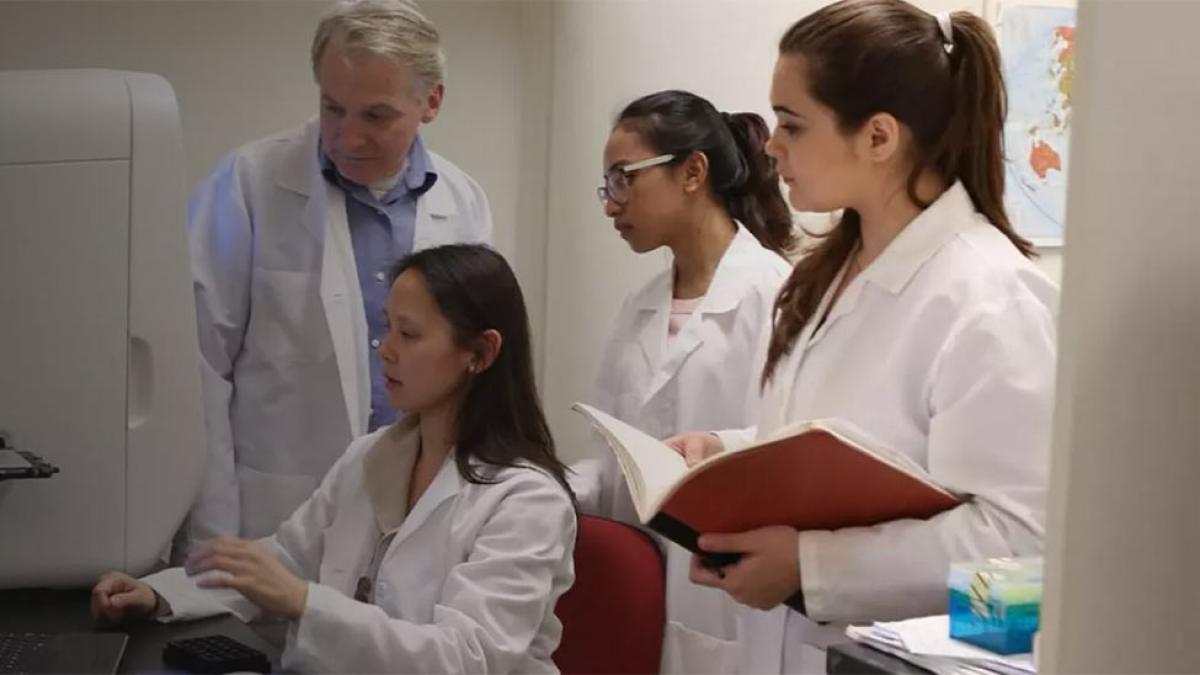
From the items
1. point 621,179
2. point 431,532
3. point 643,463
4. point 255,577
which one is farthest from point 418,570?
point 621,179

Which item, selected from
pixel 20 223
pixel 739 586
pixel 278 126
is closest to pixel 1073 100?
pixel 739 586

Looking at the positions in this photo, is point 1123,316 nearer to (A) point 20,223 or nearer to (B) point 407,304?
(B) point 407,304

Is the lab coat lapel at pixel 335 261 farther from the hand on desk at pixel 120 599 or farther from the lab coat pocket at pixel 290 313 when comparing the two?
the hand on desk at pixel 120 599

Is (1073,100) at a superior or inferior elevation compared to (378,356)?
superior

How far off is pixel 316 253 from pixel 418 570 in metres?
0.37

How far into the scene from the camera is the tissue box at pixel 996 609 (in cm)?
98

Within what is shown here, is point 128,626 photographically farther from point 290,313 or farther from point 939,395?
point 939,395

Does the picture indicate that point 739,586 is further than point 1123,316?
Yes

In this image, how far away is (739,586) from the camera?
125cm

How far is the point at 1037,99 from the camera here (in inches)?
101

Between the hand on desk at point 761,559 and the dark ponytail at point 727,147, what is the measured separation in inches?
25.3

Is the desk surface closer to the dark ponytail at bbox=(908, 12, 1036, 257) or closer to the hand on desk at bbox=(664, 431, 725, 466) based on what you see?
the hand on desk at bbox=(664, 431, 725, 466)

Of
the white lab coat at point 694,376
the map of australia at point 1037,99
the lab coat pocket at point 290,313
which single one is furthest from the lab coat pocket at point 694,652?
the map of australia at point 1037,99

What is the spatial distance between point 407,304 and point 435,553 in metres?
0.28
